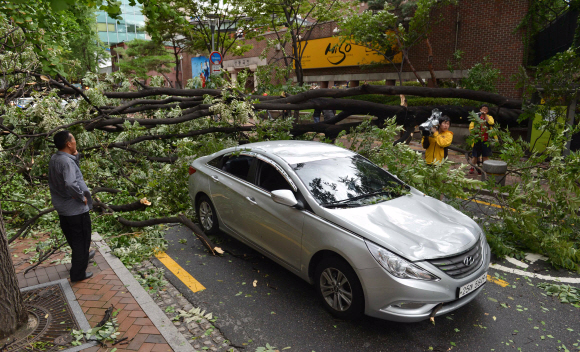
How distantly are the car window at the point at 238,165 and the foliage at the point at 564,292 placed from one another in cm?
402

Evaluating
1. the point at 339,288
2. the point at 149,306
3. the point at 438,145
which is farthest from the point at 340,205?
the point at 438,145

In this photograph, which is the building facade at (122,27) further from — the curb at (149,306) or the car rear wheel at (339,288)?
the car rear wheel at (339,288)

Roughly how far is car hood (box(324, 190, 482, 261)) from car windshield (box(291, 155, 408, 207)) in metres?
0.21

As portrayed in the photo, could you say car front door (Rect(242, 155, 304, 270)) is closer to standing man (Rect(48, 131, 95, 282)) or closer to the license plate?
the license plate

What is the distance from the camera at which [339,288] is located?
4.09 m

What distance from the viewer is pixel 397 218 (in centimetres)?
429

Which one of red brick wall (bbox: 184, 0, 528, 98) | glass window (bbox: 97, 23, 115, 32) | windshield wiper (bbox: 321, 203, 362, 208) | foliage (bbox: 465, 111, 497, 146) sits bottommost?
windshield wiper (bbox: 321, 203, 362, 208)

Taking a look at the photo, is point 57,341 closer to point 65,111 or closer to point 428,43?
point 65,111

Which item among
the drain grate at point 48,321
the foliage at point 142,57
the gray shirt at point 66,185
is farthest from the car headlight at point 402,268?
the foliage at point 142,57

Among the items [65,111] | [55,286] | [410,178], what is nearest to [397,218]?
[410,178]

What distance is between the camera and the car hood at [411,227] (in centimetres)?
381

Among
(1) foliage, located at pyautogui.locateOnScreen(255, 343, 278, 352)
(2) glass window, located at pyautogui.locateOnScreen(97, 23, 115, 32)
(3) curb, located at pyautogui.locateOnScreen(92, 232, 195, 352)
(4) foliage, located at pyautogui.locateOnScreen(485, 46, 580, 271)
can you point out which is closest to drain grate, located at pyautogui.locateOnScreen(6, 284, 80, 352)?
(3) curb, located at pyautogui.locateOnScreen(92, 232, 195, 352)

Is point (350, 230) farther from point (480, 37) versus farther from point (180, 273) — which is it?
point (480, 37)

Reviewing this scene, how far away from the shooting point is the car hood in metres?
3.81
